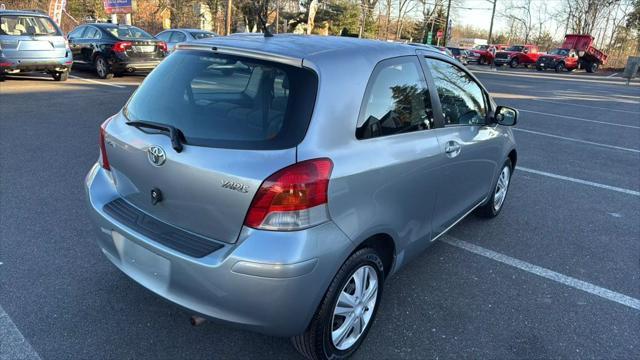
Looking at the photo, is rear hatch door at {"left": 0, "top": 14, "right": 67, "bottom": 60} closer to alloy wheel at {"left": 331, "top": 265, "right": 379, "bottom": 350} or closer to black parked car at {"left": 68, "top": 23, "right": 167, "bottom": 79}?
black parked car at {"left": 68, "top": 23, "right": 167, "bottom": 79}

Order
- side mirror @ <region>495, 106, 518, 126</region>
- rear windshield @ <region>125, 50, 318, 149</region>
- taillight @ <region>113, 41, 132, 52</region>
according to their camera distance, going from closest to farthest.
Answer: rear windshield @ <region>125, 50, 318, 149</region> → side mirror @ <region>495, 106, 518, 126</region> → taillight @ <region>113, 41, 132, 52</region>

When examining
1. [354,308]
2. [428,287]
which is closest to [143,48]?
[428,287]

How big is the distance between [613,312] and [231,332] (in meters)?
2.62

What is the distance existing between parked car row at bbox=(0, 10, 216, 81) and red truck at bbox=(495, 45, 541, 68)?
102ft

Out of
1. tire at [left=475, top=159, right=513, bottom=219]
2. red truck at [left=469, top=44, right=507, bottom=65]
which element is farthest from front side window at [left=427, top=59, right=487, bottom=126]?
red truck at [left=469, top=44, right=507, bottom=65]

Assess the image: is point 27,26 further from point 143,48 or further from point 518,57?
point 518,57

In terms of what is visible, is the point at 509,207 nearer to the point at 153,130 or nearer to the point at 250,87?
the point at 250,87

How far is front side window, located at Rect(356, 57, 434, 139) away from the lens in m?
2.53

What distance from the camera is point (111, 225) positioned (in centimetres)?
254

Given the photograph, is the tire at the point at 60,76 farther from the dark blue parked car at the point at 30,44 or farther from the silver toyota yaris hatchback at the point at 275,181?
the silver toyota yaris hatchback at the point at 275,181

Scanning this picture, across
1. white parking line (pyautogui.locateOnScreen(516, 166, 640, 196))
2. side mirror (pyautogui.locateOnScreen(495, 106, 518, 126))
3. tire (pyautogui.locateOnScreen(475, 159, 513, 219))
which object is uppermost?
side mirror (pyautogui.locateOnScreen(495, 106, 518, 126))

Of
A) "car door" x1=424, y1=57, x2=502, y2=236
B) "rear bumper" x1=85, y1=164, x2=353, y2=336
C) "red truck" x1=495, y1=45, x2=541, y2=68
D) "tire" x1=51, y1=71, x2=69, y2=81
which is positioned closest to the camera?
"rear bumper" x1=85, y1=164, x2=353, y2=336

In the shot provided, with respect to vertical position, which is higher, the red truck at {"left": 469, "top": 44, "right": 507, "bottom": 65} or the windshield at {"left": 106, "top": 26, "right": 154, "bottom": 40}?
the red truck at {"left": 469, "top": 44, "right": 507, "bottom": 65}

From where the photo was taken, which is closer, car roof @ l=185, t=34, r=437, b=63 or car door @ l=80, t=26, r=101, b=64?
car roof @ l=185, t=34, r=437, b=63
